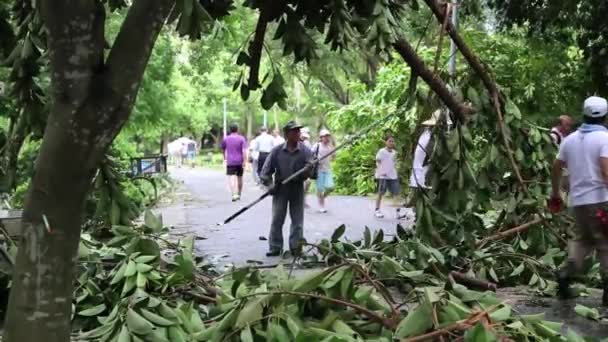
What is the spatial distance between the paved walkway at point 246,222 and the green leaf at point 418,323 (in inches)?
208

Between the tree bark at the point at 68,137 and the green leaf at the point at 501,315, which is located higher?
the tree bark at the point at 68,137

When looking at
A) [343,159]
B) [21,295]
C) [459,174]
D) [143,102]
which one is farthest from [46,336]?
[343,159]

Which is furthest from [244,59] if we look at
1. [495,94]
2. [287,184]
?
[287,184]

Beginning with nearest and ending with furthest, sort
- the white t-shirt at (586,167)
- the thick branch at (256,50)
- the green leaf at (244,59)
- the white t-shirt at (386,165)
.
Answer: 1. the white t-shirt at (586,167)
2. the thick branch at (256,50)
3. the green leaf at (244,59)
4. the white t-shirt at (386,165)

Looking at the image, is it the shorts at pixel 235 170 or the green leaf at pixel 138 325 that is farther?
the shorts at pixel 235 170

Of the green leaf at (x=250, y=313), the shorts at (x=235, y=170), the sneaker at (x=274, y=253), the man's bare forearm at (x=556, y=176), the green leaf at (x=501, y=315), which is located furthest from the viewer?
the shorts at (x=235, y=170)

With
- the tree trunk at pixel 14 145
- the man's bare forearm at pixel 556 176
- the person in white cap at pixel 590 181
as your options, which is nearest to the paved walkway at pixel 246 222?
the tree trunk at pixel 14 145

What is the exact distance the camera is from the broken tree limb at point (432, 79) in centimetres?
679

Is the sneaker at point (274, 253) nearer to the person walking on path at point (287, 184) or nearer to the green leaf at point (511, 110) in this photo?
the person walking on path at point (287, 184)

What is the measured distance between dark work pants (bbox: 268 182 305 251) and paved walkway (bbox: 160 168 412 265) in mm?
312

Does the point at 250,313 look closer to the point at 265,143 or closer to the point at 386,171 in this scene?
A: the point at 386,171

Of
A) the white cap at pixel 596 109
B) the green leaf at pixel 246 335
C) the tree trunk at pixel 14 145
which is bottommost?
the green leaf at pixel 246 335

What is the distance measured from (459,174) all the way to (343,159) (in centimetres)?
1524

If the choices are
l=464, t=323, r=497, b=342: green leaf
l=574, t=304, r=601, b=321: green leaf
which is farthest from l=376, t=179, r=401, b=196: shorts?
l=464, t=323, r=497, b=342: green leaf
